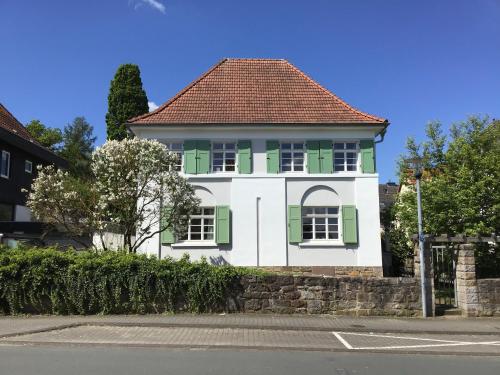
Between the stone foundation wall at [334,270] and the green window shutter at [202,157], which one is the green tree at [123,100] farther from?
the stone foundation wall at [334,270]

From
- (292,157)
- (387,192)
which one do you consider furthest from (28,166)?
(387,192)

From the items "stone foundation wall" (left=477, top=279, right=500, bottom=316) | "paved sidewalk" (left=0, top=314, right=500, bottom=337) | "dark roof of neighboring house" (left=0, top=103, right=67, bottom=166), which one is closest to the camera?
"paved sidewalk" (left=0, top=314, right=500, bottom=337)

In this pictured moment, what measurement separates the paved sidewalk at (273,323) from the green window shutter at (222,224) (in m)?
8.63

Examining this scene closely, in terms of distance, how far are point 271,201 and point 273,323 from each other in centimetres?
1063

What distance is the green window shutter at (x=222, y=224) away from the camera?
2220 cm

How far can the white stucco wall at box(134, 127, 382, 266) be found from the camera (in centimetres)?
2236

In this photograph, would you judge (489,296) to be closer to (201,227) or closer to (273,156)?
(273,156)

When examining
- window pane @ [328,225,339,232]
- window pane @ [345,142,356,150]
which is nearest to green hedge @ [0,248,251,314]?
window pane @ [328,225,339,232]

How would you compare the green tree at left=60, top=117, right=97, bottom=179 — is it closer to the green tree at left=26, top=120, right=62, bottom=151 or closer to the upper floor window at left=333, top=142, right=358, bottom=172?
the green tree at left=26, top=120, right=62, bottom=151

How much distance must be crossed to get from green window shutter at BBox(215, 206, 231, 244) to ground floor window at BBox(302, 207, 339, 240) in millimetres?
3483

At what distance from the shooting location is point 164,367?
7.72m

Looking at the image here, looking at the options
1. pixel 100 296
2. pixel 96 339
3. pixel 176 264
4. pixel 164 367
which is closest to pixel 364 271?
pixel 176 264

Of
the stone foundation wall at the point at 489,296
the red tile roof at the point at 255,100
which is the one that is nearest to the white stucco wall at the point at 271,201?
the red tile roof at the point at 255,100

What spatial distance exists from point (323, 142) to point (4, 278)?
1455 cm
